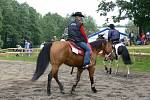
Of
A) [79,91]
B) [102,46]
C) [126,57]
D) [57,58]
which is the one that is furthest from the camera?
[126,57]

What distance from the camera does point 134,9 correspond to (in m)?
31.2

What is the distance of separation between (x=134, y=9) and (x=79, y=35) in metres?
19.8

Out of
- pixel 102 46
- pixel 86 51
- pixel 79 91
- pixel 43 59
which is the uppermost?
pixel 102 46

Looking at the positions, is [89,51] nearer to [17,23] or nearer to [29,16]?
[17,23]

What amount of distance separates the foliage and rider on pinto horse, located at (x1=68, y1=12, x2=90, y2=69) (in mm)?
17992

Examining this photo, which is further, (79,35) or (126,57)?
(126,57)

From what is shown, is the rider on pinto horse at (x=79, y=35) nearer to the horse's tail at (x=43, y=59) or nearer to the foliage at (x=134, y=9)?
the horse's tail at (x=43, y=59)

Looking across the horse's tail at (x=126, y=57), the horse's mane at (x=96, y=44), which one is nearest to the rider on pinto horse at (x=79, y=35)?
the horse's mane at (x=96, y=44)

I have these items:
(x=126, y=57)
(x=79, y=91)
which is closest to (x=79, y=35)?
(x=79, y=91)

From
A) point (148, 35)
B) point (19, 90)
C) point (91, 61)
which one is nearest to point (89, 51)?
point (91, 61)

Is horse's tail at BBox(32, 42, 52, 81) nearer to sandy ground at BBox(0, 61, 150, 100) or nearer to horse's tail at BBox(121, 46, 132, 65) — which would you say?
sandy ground at BBox(0, 61, 150, 100)

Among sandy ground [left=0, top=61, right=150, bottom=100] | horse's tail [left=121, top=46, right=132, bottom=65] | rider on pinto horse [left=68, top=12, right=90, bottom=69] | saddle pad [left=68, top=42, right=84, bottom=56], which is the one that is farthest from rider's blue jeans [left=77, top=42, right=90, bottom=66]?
horse's tail [left=121, top=46, right=132, bottom=65]

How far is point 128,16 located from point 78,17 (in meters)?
21.1

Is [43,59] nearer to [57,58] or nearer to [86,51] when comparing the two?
[57,58]
